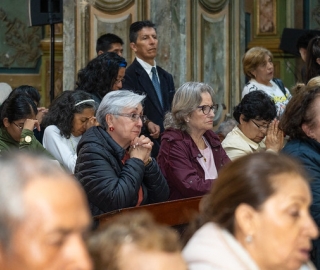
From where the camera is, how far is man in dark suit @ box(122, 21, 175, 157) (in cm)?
654

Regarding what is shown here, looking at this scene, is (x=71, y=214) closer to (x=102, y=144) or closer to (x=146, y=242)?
(x=146, y=242)

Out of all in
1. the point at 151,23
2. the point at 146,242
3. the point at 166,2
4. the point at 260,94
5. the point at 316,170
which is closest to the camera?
the point at 146,242

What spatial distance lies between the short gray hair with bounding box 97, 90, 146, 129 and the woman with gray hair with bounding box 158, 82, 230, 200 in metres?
0.51

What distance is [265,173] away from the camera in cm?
263

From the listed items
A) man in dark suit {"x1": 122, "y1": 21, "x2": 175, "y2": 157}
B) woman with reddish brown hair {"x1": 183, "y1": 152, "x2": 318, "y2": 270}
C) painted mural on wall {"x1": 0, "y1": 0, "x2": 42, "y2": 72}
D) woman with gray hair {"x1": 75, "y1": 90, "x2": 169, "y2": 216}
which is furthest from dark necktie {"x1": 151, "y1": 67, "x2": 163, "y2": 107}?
painted mural on wall {"x1": 0, "y1": 0, "x2": 42, "y2": 72}

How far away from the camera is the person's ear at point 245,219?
2.62m

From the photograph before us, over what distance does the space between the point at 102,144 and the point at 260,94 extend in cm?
197

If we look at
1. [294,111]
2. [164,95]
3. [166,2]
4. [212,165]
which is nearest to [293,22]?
[166,2]

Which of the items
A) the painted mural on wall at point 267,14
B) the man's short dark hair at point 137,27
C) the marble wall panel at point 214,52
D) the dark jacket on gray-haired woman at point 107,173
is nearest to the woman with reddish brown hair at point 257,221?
the dark jacket on gray-haired woman at point 107,173

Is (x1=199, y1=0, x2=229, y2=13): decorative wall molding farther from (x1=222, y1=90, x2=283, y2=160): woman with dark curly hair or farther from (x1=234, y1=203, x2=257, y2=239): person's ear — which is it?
(x1=234, y1=203, x2=257, y2=239): person's ear

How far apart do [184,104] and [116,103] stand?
74cm

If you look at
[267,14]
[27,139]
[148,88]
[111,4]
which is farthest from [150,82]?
[267,14]

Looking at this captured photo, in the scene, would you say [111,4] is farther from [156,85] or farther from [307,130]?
[307,130]

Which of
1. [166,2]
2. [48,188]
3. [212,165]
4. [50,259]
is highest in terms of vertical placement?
[166,2]
